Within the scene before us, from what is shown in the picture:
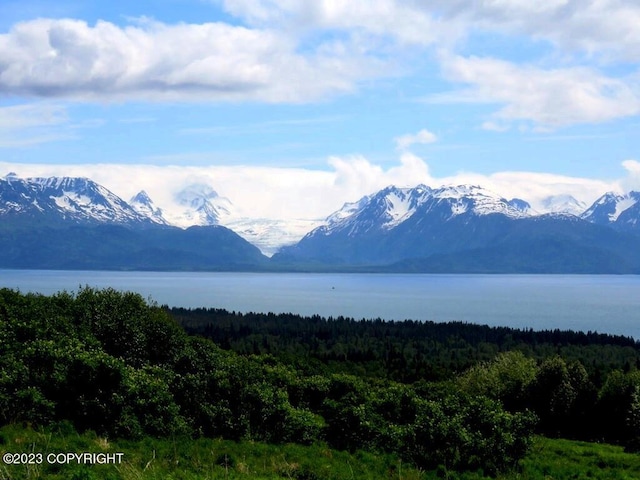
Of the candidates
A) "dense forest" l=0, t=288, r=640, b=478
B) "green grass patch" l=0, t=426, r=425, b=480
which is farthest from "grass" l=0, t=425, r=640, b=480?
"dense forest" l=0, t=288, r=640, b=478

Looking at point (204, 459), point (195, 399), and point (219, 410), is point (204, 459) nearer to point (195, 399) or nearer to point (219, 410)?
point (219, 410)

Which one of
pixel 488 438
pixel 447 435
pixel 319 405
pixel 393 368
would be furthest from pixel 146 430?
pixel 393 368

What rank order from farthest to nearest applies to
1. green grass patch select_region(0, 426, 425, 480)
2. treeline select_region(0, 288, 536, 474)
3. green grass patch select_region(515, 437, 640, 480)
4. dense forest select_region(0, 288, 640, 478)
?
green grass patch select_region(515, 437, 640, 480) < dense forest select_region(0, 288, 640, 478) < treeline select_region(0, 288, 536, 474) < green grass patch select_region(0, 426, 425, 480)

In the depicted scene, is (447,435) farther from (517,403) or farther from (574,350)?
(574,350)

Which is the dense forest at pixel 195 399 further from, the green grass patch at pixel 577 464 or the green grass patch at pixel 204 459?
the green grass patch at pixel 204 459

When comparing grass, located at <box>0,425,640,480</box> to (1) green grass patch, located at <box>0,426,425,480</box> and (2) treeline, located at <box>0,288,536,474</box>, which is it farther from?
(2) treeline, located at <box>0,288,536,474</box>

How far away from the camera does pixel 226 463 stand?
1396 inches

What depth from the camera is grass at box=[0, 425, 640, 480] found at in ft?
99.1

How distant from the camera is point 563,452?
5612 centimetres

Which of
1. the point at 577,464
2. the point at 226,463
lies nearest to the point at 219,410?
the point at 226,463

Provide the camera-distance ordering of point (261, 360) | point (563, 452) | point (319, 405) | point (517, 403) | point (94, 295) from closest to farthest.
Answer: point (563, 452)
point (319, 405)
point (94, 295)
point (517, 403)
point (261, 360)

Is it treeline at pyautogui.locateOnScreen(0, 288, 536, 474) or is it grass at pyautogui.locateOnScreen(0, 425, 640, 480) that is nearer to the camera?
grass at pyautogui.locateOnScreen(0, 425, 640, 480)

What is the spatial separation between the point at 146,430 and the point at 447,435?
18112 millimetres

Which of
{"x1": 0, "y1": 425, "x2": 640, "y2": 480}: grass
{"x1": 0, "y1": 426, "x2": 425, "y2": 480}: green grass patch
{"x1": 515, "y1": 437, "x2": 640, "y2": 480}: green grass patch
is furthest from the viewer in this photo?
{"x1": 515, "y1": 437, "x2": 640, "y2": 480}: green grass patch
